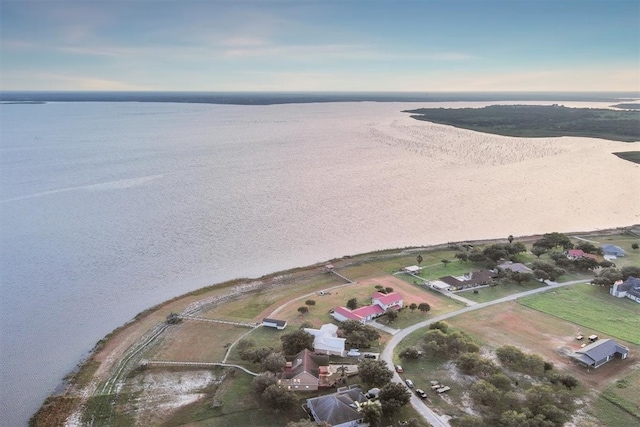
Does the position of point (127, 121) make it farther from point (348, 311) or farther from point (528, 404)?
point (528, 404)

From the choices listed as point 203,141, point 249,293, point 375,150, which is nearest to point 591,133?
point 375,150

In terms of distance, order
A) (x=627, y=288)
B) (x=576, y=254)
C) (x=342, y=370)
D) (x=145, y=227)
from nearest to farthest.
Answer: (x=342, y=370) < (x=627, y=288) < (x=576, y=254) < (x=145, y=227)

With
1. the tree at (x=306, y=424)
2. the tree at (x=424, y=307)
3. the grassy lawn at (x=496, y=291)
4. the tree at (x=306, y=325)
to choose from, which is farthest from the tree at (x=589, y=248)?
the tree at (x=306, y=424)

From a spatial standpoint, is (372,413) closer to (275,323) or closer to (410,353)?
(410,353)

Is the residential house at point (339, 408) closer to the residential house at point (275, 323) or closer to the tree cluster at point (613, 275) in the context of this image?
the residential house at point (275, 323)

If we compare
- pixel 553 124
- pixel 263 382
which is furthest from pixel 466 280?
pixel 553 124

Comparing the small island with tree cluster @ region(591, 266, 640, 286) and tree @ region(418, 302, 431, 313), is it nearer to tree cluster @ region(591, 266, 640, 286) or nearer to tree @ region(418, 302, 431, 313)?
tree cluster @ region(591, 266, 640, 286)

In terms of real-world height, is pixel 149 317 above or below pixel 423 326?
below
